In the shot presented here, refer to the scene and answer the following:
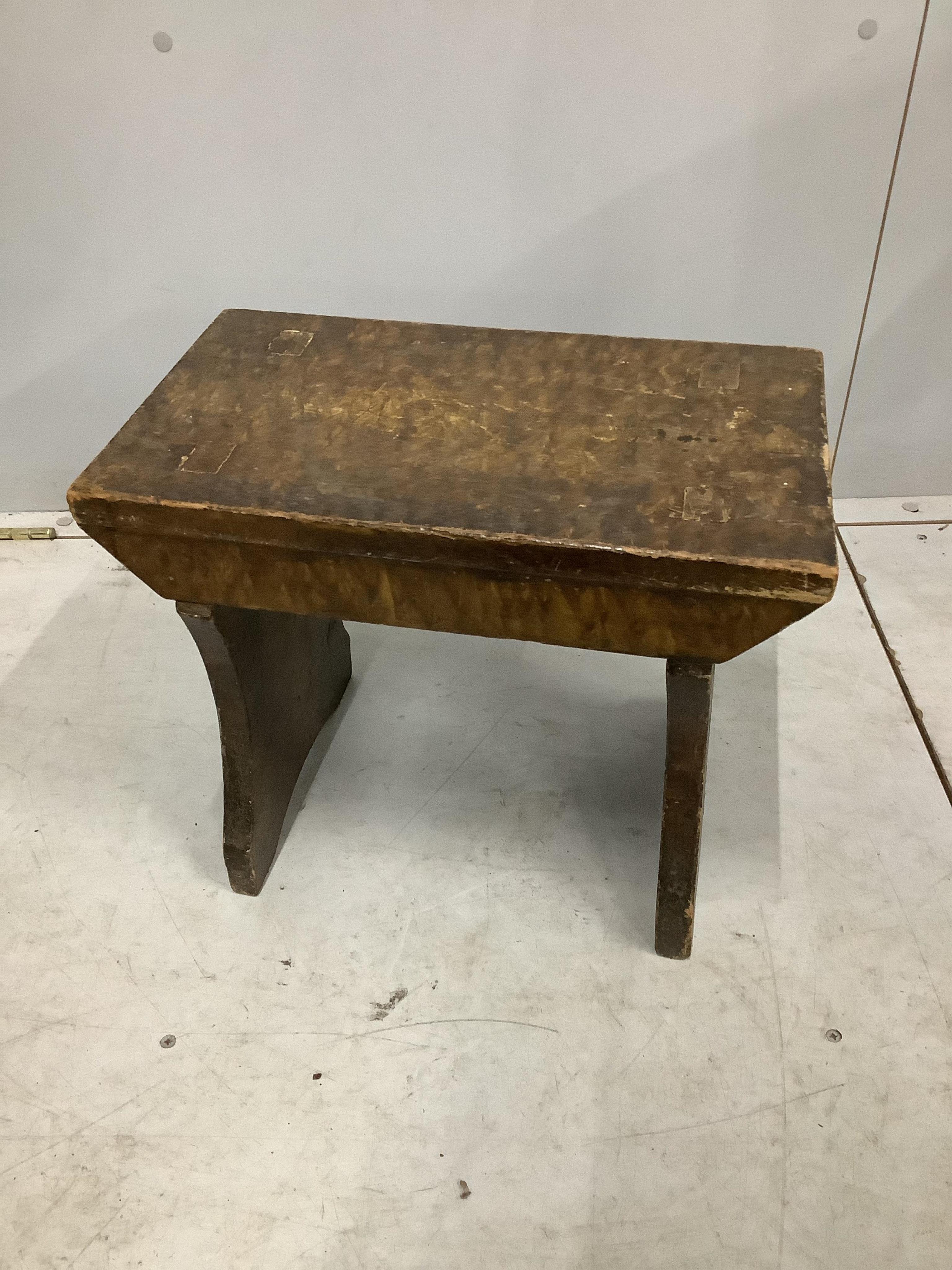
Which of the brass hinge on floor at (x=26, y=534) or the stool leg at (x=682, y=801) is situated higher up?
the stool leg at (x=682, y=801)

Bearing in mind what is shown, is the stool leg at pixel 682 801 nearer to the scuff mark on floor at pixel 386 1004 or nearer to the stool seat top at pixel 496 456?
the stool seat top at pixel 496 456

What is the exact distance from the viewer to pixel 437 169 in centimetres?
216

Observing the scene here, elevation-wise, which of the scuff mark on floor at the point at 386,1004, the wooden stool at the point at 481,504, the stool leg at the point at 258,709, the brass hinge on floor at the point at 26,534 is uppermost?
the wooden stool at the point at 481,504

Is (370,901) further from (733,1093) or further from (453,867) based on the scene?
(733,1093)

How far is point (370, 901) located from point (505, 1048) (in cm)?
33

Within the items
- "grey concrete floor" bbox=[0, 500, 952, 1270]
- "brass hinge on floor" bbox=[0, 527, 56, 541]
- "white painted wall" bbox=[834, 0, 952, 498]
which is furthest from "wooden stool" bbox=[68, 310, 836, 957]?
"brass hinge on floor" bbox=[0, 527, 56, 541]

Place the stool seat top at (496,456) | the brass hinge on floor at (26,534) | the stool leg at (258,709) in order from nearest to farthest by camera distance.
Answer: the stool seat top at (496,456) → the stool leg at (258,709) → the brass hinge on floor at (26,534)

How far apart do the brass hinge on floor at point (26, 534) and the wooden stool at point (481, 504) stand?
1.04 meters

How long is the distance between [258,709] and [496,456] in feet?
1.82

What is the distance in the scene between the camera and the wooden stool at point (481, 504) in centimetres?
129

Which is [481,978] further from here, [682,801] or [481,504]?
[481,504]

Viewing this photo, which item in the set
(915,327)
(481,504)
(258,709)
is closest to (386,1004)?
(258,709)

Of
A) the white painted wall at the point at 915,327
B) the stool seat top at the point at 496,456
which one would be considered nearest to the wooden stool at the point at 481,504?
the stool seat top at the point at 496,456

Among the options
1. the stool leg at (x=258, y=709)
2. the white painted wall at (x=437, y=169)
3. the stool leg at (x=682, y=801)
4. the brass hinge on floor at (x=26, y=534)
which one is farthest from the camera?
the brass hinge on floor at (x=26, y=534)
